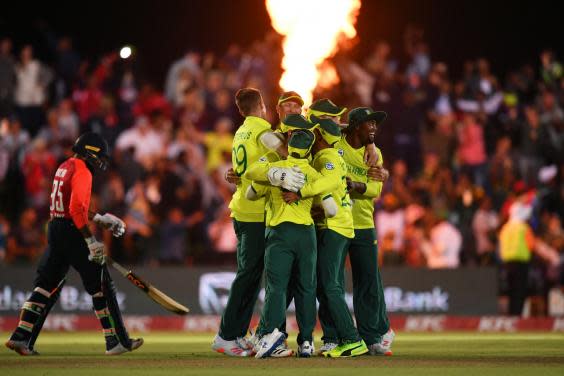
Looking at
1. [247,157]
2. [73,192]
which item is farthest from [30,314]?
[247,157]

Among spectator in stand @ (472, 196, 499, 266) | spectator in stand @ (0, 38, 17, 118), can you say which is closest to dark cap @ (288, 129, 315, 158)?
spectator in stand @ (472, 196, 499, 266)

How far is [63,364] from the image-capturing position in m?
12.5

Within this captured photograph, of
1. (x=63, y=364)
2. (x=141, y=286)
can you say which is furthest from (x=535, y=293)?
(x=63, y=364)

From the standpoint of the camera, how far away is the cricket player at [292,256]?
1278 centimetres

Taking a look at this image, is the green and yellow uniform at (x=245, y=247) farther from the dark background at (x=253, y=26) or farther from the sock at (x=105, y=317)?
the dark background at (x=253, y=26)

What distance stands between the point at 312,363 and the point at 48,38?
17.3 m

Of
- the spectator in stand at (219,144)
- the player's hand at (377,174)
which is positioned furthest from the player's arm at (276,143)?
the spectator in stand at (219,144)

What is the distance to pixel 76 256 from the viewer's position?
13758 mm

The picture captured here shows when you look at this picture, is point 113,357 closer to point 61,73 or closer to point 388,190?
point 388,190

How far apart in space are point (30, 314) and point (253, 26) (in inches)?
661

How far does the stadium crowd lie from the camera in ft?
75.3

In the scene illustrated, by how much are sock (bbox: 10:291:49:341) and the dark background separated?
15733mm

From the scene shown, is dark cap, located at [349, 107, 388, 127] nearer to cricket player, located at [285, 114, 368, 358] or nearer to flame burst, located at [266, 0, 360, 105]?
cricket player, located at [285, 114, 368, 358]

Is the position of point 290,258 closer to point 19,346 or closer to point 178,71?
point 19,346
